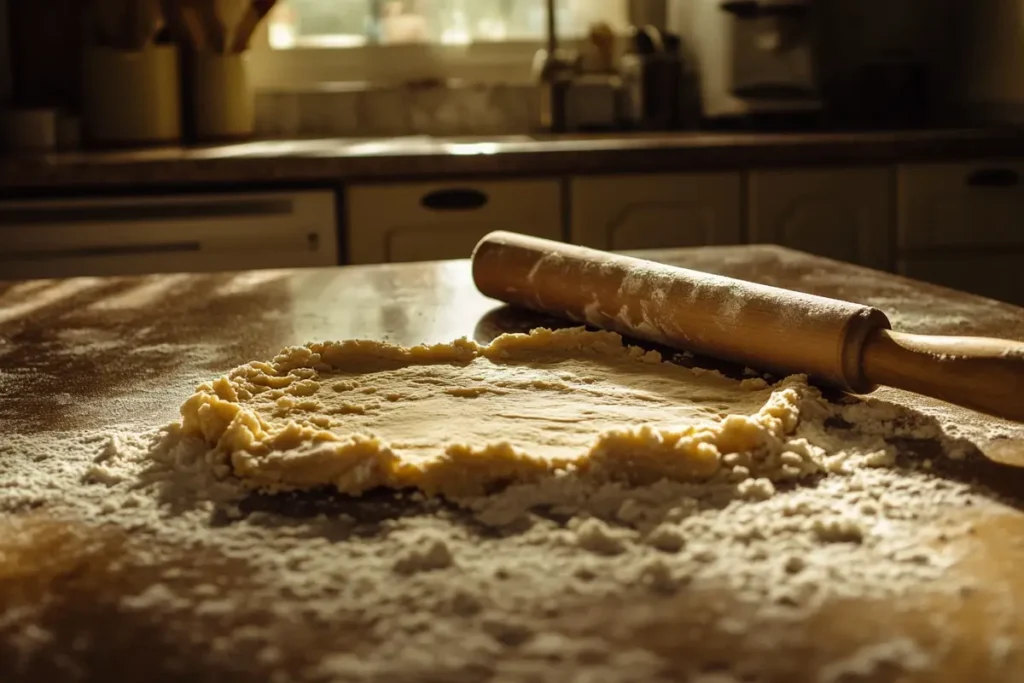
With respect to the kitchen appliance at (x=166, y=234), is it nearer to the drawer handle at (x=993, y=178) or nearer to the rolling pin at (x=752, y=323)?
the rolling pin at (x=752, y=323)

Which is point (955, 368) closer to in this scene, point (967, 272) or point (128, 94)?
point (967, 272)

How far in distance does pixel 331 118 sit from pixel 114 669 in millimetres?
2464

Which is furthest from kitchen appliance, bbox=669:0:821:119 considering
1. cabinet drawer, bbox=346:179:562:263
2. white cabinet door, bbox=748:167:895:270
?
cabinet drawer, bbox=346:179:562:263

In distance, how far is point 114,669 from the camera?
1.34 ft

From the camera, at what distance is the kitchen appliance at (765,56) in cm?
244

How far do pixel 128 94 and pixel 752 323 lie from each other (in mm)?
1990

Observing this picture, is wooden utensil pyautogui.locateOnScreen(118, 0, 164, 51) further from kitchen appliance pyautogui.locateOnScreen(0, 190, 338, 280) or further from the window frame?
kitchen appliance pyautogui.locateOnScreen(0, 190, 338, 280)

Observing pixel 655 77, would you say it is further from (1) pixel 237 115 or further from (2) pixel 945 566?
(2) pixel 945 566

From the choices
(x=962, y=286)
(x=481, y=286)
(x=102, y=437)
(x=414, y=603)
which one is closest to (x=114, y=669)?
(x=414, y=603)

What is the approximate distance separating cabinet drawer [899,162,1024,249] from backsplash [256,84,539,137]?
0.96 meters

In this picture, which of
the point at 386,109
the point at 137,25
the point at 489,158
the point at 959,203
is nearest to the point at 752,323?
the point at 489,158

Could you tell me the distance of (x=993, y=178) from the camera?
2281 millimetres

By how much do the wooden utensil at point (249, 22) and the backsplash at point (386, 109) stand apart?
0.74ft

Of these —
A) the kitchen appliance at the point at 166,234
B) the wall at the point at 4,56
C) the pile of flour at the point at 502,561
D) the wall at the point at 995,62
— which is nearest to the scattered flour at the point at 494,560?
the pile of flour at the point at 502,561
